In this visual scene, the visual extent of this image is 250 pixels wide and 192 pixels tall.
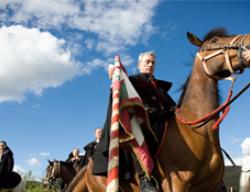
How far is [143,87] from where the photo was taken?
20.7 ft

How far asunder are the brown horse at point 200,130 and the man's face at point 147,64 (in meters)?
0.61

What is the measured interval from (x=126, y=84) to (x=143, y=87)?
0.56m

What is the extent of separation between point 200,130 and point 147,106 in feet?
2.80

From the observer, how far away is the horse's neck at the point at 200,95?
19.5ft

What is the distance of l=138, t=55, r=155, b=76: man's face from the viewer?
646 centimetres

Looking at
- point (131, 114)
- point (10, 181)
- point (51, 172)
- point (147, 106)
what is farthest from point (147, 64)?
point (51, 172)

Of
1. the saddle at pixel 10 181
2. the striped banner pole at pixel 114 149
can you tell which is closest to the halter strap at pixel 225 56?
the striped banner pole at pixel 114 149

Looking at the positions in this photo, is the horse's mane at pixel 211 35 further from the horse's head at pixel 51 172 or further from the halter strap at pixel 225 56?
the horse's head at pixel 51 172

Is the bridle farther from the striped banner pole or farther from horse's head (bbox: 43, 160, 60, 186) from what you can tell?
horse's head (bbox: 43, 160, 60, 186)

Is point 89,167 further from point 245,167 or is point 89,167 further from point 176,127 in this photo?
point 245,167

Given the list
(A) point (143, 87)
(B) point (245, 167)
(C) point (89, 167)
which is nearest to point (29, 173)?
(B) point (245, 167)

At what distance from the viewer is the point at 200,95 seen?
6.00m

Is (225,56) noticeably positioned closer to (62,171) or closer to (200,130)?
(200,130)

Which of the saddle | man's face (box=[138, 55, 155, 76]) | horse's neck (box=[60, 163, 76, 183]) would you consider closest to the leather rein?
man's face (box=[138, 55, 155, 76])
